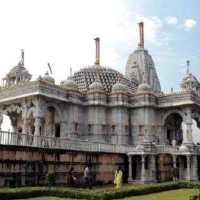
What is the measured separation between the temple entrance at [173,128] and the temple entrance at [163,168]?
7.51 meters

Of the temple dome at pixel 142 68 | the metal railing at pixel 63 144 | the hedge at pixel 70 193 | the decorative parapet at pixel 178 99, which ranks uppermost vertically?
the temple dome at pixel 142 68

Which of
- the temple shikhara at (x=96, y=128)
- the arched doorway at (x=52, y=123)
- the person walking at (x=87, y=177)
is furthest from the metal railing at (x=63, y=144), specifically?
the arched doorway at (x=52, y=123)

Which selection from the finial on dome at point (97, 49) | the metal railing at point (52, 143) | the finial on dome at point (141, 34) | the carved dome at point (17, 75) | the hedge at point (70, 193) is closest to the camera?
the hedge at point (70, 193)

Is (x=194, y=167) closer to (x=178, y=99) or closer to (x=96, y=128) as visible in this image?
(x=178, y=99)

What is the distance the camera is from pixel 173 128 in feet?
127

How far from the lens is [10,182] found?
766 inches

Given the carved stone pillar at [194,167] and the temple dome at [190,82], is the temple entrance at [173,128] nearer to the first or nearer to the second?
the temple dome at [190,82]

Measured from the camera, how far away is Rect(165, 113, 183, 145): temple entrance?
124ft

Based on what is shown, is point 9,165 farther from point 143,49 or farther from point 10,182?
point 143,49

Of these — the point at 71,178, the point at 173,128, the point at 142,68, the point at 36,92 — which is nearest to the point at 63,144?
the point at 71,178

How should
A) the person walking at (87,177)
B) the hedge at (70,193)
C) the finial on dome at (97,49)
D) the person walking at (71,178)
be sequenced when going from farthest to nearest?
1. the finial on dome at (97,49)
2. the person walking at (71,178)
3. the person walking at (87,177)
4. the hedge at (70,193)

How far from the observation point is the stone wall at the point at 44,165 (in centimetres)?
1953

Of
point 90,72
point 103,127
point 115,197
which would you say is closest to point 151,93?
point 103,127

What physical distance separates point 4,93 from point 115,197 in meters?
20.7
